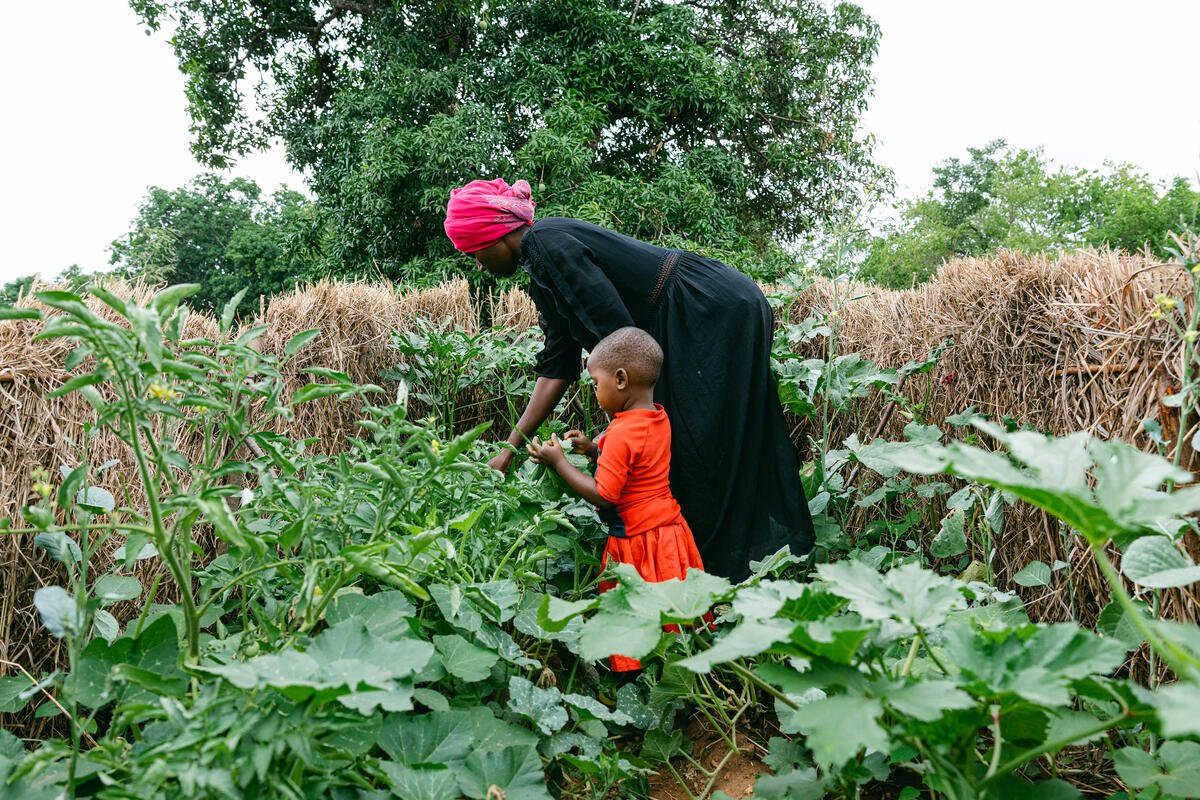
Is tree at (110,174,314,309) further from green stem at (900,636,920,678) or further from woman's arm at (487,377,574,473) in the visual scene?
green stem at (900,636,920,678)

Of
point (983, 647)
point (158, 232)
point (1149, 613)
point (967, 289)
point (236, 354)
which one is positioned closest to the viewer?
point (983, 647)

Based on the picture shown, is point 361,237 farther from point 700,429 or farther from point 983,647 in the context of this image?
point 983,647

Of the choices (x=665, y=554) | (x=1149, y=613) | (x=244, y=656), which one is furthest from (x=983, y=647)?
(x=665, y=554)

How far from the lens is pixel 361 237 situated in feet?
35.8

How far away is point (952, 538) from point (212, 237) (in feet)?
107

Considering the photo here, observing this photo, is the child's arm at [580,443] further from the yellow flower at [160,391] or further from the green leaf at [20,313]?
the green leaf at [20,313]

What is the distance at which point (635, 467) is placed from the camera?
2.47m

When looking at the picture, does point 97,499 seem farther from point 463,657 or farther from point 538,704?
point 538,704

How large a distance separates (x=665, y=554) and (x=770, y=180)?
42.2 feet

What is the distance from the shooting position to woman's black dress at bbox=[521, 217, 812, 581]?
261cm

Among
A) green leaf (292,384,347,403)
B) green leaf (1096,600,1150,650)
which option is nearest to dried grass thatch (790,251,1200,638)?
green leaf (1096,600,1150,650)

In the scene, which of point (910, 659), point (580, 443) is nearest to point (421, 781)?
point (910, 659)

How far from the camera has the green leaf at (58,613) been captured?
1.12m

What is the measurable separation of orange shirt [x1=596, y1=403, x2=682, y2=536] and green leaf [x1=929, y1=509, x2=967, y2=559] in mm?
916
